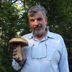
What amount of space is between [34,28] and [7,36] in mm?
2354

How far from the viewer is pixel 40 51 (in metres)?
1.78

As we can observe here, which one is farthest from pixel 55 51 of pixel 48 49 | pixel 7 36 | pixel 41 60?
pixel 7 36

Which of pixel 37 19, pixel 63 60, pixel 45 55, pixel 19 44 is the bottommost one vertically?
pixel 63 60

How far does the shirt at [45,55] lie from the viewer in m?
1.73

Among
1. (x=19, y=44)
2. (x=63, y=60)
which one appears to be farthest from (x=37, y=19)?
(x=63, y=60)

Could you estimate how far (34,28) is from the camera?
1.80m

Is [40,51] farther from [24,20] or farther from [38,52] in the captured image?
[24,20]

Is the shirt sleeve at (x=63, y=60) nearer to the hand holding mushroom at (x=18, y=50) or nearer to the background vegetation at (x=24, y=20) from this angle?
the hand holding mushroom at (x=18, y=50)

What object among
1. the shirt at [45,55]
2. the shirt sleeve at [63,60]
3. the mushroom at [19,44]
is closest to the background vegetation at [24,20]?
the mushroom at [19,44]

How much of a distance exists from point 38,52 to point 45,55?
129 millimetres

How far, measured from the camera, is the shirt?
5.68ft

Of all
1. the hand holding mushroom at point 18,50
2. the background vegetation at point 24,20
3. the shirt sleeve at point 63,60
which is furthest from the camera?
the background vegetation at point 24,20

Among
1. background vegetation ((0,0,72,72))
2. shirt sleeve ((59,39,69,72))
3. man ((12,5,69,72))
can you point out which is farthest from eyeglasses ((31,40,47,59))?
background vegetation ((0,0,72,72))

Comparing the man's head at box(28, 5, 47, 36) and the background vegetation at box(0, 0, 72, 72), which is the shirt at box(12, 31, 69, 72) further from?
the background vegetation at box(0, 0, 72, 72)
